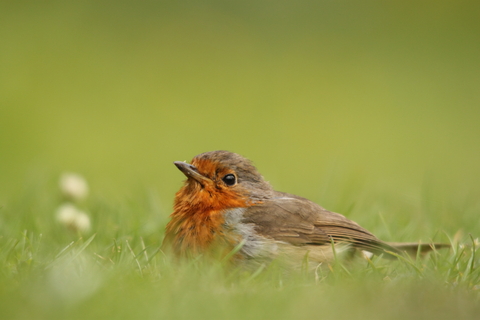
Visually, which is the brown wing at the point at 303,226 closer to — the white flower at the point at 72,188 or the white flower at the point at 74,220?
the white flower at the point at 74,220

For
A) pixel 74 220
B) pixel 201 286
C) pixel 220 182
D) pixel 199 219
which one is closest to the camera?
pixel 201 286

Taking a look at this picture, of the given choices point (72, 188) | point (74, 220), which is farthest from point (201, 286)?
point (72, 188)

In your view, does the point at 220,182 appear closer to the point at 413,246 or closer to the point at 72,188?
the point at 72,188

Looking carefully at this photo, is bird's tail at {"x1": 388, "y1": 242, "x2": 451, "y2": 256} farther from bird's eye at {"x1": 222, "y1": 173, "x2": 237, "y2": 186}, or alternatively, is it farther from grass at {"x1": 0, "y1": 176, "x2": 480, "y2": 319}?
bird's eye at {"x1": 222, "y1": 173, "x2": 237, "y2": 186}

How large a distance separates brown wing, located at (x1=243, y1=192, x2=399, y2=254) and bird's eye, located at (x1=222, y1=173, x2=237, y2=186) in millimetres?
280

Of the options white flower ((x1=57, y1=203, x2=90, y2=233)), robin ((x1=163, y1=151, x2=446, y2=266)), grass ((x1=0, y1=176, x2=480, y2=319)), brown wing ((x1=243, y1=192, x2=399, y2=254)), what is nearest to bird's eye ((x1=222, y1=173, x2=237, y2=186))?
robin ((x1=163, y1=151, x2=446, y2=266))

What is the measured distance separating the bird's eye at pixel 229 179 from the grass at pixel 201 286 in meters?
0.83

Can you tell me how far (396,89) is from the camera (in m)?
15.9

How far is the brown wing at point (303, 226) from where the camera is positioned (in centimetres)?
487

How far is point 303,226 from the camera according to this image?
4.99 m

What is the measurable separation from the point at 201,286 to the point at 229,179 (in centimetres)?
148

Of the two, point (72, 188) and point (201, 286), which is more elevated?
point (201, 286)

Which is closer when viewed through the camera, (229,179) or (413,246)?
(229,179)

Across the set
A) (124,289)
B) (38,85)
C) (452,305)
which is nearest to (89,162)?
(38,85)
